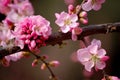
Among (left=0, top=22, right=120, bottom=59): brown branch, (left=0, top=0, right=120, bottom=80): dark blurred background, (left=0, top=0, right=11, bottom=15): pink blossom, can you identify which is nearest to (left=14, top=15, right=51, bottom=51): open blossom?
(left=0, top=22, right=120, bottom=59): brown branch

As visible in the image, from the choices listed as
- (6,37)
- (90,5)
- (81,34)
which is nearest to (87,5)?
(90,5)

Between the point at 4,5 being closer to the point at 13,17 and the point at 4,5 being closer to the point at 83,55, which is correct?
the point at 13,17

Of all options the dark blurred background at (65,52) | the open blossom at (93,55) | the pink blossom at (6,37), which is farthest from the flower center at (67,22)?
the dark blurred background at (65,52)

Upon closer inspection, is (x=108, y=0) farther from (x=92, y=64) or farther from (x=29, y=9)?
(x=92, y=64)

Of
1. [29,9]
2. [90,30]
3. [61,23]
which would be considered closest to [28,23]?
[61,23]

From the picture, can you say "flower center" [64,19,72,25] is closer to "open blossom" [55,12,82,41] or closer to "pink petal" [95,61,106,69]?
"open blossom" [55,12,82,41]

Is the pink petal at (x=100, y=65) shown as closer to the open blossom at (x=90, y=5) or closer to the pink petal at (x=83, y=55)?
the pink petal at (x=83, y=55)
